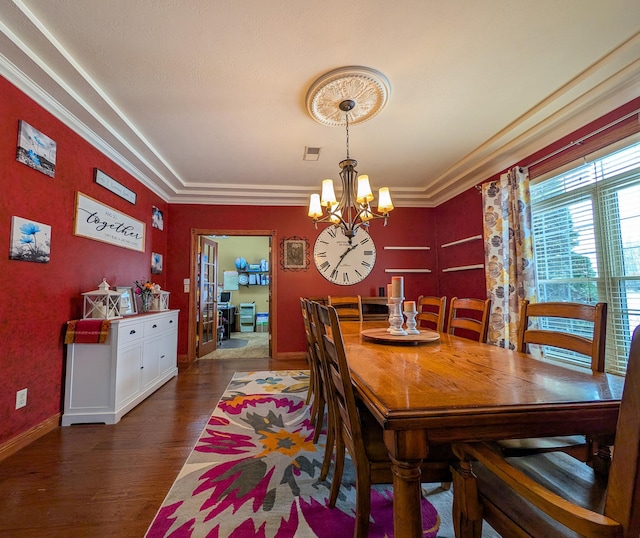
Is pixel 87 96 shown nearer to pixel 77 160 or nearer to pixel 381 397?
pixel 77 160

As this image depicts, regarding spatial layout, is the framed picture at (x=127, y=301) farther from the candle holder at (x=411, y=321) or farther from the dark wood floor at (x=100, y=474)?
the candle holder at (x=411, y=321)

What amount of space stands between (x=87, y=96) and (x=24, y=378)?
6.90 ft

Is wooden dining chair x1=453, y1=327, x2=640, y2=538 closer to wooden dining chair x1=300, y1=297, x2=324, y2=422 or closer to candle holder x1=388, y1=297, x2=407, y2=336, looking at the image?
candle holder x1=388, y1=297, x2=407, y2=336

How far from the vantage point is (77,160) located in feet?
8.32

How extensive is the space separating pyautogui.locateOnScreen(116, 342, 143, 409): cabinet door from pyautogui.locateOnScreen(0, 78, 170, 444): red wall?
0.42 m

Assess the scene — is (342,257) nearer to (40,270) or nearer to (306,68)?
(306,68)

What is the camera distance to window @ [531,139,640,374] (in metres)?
2.13

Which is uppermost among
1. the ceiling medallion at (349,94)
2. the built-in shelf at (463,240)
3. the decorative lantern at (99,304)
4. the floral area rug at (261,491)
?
the ceiling medallion at (349,94)

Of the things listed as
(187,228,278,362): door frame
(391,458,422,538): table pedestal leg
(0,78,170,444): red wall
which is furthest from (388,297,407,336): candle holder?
(187,228,278,362): door frame

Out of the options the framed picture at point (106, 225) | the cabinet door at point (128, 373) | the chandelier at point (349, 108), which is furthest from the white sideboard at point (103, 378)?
the chandelier at point (349, 108)

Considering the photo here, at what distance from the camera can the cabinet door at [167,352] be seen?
3296 mm

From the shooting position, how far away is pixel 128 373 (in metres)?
2.56

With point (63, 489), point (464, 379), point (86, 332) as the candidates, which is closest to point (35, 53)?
point (86, 332)

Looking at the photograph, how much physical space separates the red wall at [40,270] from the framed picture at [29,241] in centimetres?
4
